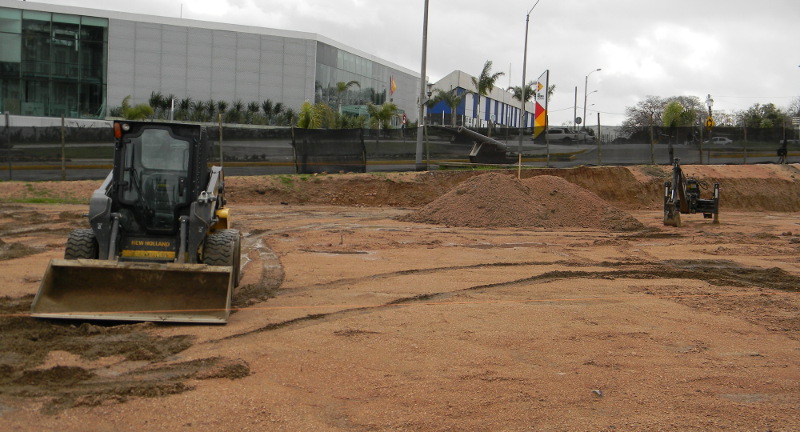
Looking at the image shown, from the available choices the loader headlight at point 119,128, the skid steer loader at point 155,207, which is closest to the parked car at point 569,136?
the skid steer loader at point 155,207

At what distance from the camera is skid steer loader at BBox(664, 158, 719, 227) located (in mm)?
21531

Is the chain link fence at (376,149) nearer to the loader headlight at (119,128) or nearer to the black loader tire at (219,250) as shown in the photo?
the black loader tire at (219,250)

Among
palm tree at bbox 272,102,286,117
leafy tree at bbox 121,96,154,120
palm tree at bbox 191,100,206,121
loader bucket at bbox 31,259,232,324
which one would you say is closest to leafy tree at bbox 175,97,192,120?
palm tree at bbox 191,100,206,121

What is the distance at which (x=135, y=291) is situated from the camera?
8047 mm

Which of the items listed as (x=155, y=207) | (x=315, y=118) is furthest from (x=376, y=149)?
(x=155, y=207)

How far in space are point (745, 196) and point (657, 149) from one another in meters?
4.14

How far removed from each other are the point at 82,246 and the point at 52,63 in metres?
45.3

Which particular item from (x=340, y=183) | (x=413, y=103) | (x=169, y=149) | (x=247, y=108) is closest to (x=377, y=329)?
(x=169, y=149)

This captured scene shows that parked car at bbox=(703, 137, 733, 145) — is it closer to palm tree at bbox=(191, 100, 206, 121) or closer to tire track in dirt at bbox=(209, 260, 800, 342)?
tire track in dirt at bbox=(209, 260, 800, 342)

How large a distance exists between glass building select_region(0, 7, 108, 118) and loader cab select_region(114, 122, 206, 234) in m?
43.3

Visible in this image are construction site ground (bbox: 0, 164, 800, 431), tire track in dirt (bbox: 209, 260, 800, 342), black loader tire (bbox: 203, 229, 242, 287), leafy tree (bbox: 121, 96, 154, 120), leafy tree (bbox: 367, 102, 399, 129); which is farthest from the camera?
leafy tree (bbox: 367, 102, 399, 129)

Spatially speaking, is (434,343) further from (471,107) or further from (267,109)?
(471,107)

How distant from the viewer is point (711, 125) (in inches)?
1308

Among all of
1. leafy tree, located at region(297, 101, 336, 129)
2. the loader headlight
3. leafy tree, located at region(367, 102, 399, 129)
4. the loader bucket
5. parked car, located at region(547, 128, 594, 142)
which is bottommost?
the loader bucket
